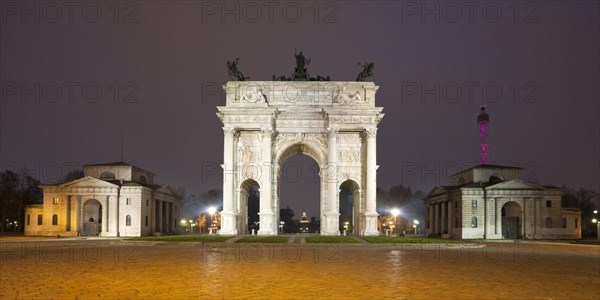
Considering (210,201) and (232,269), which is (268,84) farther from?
(210,201)

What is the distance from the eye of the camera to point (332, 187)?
65.4 metres

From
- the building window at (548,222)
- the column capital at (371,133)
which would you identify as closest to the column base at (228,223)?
the column capital at (371,133)

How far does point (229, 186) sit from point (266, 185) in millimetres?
4227

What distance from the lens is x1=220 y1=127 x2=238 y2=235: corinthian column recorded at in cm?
6306

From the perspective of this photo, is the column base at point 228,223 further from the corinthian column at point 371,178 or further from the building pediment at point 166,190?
the building pediment at point 166,190

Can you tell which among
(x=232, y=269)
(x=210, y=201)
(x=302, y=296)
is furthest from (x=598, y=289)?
(x=210, y=201)

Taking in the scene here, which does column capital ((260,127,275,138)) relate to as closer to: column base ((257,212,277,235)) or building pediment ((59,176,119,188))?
column base ((257,212,277,235))

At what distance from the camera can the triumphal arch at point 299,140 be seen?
211ft

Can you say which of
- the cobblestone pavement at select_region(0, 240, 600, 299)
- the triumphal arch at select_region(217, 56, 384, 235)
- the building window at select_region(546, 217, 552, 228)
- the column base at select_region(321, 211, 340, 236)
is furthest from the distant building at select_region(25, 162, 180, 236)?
the building window at select_region(546, 217, 552, 228)

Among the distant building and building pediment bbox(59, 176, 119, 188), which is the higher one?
building pediment bbox(59, 176, 119, 188)

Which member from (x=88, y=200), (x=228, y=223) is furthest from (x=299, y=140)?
(x=88, y=200)

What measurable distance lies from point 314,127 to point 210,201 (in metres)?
88.2

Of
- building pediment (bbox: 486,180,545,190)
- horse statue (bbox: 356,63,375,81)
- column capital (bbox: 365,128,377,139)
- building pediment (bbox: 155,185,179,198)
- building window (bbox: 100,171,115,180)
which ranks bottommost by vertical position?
building pediment (bbox: 155,185,179,198)

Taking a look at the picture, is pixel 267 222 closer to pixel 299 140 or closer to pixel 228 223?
pixel 228 223
